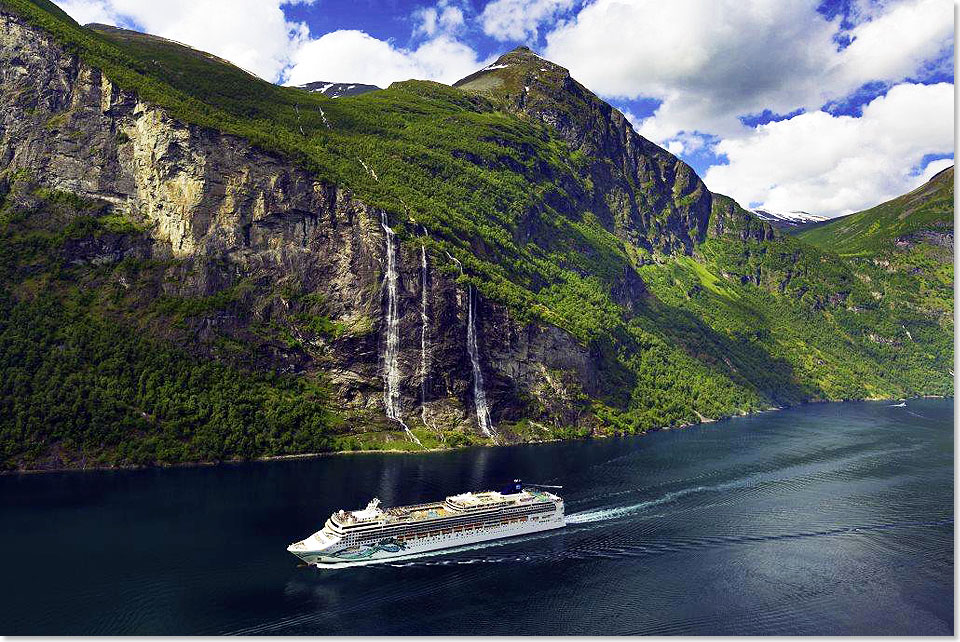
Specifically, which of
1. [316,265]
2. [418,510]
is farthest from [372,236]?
[418,510]

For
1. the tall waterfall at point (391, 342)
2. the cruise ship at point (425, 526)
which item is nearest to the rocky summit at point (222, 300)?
the tall waterfall at point (391, 342)

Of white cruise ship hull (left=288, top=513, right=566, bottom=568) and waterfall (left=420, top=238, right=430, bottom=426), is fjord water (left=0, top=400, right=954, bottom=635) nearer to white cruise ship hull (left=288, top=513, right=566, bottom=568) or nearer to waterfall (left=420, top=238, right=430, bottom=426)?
white cruise ship hull (left=288, top=513, right=566, bottom=568)

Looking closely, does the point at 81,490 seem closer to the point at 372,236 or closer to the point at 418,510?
the point at 418,510

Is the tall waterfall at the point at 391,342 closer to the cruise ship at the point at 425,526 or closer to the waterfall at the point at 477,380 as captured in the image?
the waterfall at the point at 477,380

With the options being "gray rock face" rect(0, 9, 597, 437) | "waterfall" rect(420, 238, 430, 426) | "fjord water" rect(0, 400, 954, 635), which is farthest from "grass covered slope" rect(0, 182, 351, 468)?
"waterfall" rect(420, 238, 430, 426)

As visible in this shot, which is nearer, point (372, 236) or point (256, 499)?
point (256, 499)

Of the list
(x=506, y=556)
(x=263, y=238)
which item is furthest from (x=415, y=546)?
(x=263, y=238)

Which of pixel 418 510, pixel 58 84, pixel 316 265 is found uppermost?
pixel 58 84
